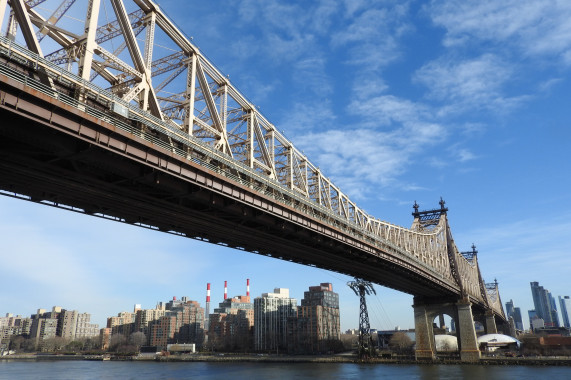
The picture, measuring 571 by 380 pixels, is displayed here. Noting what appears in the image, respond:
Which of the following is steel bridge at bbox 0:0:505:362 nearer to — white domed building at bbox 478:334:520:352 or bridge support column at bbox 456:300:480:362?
bridge support column at bbox 456:300:480:362

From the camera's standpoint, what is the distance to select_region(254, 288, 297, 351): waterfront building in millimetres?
165200

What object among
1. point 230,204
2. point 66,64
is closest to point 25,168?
point 66,64

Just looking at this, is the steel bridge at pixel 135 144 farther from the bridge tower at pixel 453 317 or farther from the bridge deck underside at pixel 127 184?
the bridge tower at pixel 453 317

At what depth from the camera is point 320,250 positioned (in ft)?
159

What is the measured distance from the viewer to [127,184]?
1035 inches

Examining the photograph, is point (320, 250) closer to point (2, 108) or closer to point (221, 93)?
point (221, 93)

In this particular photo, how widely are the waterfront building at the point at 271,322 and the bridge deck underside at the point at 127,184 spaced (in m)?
129

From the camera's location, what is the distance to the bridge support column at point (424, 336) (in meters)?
82.4

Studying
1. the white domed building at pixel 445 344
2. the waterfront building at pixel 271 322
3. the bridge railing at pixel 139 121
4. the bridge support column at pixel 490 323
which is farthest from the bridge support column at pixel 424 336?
the waterfront building at pixel 271 322

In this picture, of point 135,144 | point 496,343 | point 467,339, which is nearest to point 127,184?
point 135,144

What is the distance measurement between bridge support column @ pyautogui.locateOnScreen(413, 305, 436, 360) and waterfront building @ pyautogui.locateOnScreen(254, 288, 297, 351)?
86310mm

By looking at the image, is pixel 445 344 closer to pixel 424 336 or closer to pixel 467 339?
pixel 424 336

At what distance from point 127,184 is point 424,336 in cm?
7503

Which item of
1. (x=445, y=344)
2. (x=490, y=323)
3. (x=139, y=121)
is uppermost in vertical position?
(x=139, y=121)
